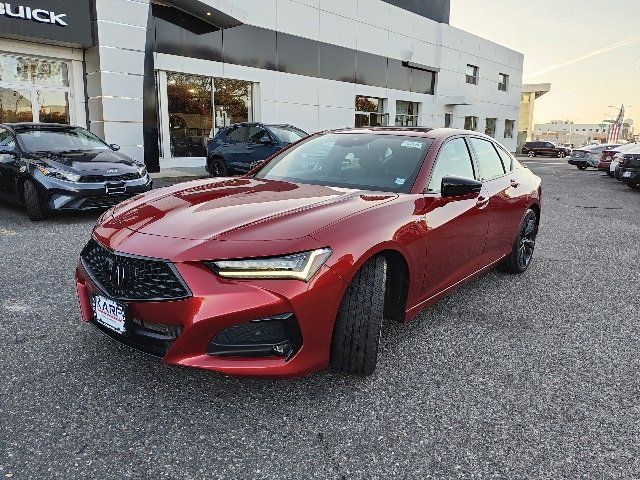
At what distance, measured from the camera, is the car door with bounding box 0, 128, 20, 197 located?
7.05m

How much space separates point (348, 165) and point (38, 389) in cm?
235

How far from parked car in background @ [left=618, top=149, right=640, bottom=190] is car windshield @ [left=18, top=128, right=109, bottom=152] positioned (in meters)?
13.4

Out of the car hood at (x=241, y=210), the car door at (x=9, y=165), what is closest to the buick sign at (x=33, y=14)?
the car door at (x=9, y=165)

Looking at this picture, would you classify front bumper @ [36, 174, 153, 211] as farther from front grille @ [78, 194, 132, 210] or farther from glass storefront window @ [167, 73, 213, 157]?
glass storefront window @ [167, 73, 213, 157]

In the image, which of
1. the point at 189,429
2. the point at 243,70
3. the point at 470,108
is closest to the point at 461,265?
the point at 189,429

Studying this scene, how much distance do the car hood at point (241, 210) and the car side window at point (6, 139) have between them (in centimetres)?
537

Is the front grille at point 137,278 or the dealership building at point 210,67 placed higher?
the dealership building at point 210,67

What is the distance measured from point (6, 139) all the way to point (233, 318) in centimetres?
725

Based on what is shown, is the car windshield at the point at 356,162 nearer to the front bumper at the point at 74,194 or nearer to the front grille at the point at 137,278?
the front grille at the point at 137,278

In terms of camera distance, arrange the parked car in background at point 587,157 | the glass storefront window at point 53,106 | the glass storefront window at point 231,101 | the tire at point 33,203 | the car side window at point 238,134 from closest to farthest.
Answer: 1. the tire at point 33,203
2. the car side window at point 238,134
3. the glass storefront window at point 53,106
4. the glass storefront window at point 231,101
5. the parked car in background at point 587,157

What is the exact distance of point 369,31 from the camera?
23.2 m

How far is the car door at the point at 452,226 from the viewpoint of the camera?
3098mm

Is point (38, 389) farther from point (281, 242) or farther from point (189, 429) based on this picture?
point (281, 242)

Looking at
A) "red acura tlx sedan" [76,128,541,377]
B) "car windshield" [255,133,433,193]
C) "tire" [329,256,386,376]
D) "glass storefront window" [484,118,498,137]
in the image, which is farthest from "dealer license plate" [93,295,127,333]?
"glass storefront window" [484,118,498,137]
